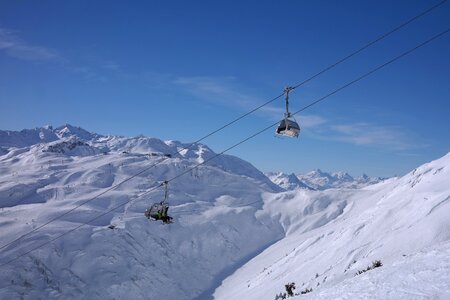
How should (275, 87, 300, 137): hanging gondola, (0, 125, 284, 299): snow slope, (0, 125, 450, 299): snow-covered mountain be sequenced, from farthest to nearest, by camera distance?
(0, 125, 284, 299): snow slope → (0, 125, 450, 299): snow-covered mountain → (275, 87, 300, 137): hanging gondola

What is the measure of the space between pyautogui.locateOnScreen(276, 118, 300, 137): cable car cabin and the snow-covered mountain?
6487 mm

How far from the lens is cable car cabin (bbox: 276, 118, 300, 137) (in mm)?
17312

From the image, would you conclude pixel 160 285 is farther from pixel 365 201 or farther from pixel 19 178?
pixel 19 178

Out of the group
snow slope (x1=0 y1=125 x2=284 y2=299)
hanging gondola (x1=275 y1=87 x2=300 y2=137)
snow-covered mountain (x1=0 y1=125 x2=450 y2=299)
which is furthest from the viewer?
snow slope (x1=0 y1=125 x2=284 y2=299)

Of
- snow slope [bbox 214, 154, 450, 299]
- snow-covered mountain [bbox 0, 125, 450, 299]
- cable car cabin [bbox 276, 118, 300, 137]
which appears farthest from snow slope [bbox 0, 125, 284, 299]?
cable car cabin [bbox 276, 118, 300, 137]

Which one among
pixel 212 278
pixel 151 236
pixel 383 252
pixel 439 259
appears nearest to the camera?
pixel 439 259

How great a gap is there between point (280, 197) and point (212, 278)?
60.0 meters

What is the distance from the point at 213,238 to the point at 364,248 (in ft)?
200

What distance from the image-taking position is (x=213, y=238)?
11088cm

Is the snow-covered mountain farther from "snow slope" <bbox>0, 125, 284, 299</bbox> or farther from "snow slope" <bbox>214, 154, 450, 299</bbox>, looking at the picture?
"snow slope" <bbox>0, 125, 284, 299</bbox>

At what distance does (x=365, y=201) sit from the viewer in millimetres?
130250

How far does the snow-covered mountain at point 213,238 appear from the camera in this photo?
4406 centimetres

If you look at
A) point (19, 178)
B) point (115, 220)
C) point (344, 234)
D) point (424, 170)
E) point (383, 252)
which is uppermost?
point (19, 178)

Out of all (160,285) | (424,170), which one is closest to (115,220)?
(160,285)
